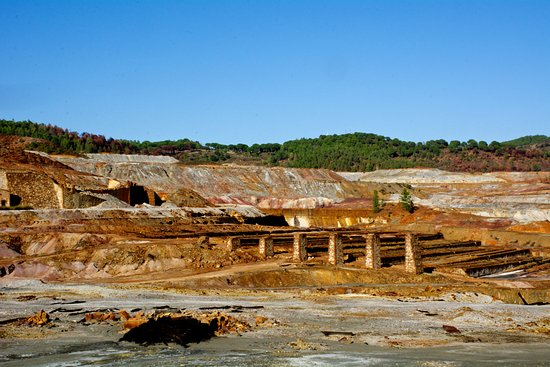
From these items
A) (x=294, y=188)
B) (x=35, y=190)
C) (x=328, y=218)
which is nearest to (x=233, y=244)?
(x=35, y=190)

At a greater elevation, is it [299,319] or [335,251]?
[335,251]

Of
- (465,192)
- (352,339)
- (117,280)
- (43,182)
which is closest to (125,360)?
(352,339)

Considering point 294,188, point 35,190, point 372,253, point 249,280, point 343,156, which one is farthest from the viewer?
point 343,156

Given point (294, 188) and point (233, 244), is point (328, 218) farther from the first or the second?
point (233, 244)

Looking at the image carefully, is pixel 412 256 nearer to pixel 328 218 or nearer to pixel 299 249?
pixel 299 249

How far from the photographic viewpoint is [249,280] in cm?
2850

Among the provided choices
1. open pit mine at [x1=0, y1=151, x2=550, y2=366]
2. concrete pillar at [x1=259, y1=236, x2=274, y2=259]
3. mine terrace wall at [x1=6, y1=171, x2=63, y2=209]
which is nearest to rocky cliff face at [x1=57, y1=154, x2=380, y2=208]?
open pit mine at [x1=0, y1=151, x2=550, y2=366]

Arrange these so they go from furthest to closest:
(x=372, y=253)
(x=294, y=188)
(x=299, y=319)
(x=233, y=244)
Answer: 1. (x=294, y=188)
2. (x=233, y=244)
3. (x=372, y=253)
4. (x=299, y=319)

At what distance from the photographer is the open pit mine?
17.3 meters

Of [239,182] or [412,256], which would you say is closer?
[412,256]

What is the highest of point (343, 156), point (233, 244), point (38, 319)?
point (343, 156)

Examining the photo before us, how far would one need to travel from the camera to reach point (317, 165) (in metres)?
165

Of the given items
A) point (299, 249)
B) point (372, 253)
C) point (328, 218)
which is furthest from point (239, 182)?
point (372, 253)

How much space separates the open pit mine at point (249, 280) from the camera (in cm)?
1734
